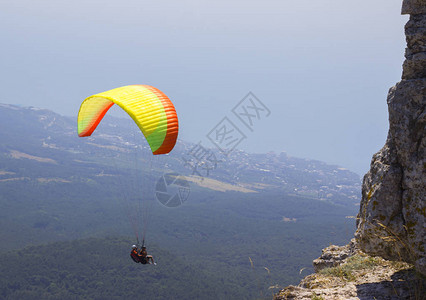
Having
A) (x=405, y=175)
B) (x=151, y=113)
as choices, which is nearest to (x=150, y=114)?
(x=151, y=113)

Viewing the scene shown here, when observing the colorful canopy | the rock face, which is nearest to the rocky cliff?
the rock face

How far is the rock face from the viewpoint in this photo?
9.19 meters

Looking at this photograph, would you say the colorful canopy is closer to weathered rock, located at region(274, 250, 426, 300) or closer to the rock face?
weathered rock, located at region(274, 250, 426, 300)

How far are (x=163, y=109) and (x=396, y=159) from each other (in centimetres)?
1185

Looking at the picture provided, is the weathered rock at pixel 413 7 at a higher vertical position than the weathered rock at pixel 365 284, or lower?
higher

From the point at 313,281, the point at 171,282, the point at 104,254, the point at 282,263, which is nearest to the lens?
the point at 313,281

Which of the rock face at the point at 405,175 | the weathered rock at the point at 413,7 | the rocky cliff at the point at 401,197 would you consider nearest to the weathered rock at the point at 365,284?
the rocky cliff at the point at 401,197

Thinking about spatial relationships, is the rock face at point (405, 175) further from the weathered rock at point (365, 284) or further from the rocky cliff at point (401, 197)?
the weathered rock at point (365, 284)

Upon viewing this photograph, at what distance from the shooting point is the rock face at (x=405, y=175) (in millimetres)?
9188

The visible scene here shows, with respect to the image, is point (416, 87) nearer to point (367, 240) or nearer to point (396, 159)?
point (396, 159)

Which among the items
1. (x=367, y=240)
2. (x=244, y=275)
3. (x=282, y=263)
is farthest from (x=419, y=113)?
(x=282, y=263)

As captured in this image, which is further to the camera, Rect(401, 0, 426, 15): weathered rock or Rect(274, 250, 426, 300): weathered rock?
Rect(401, 0, 426, 15): weathered rock

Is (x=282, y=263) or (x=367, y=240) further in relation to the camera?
(x=282, y=263)

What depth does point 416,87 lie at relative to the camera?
9.85 m
